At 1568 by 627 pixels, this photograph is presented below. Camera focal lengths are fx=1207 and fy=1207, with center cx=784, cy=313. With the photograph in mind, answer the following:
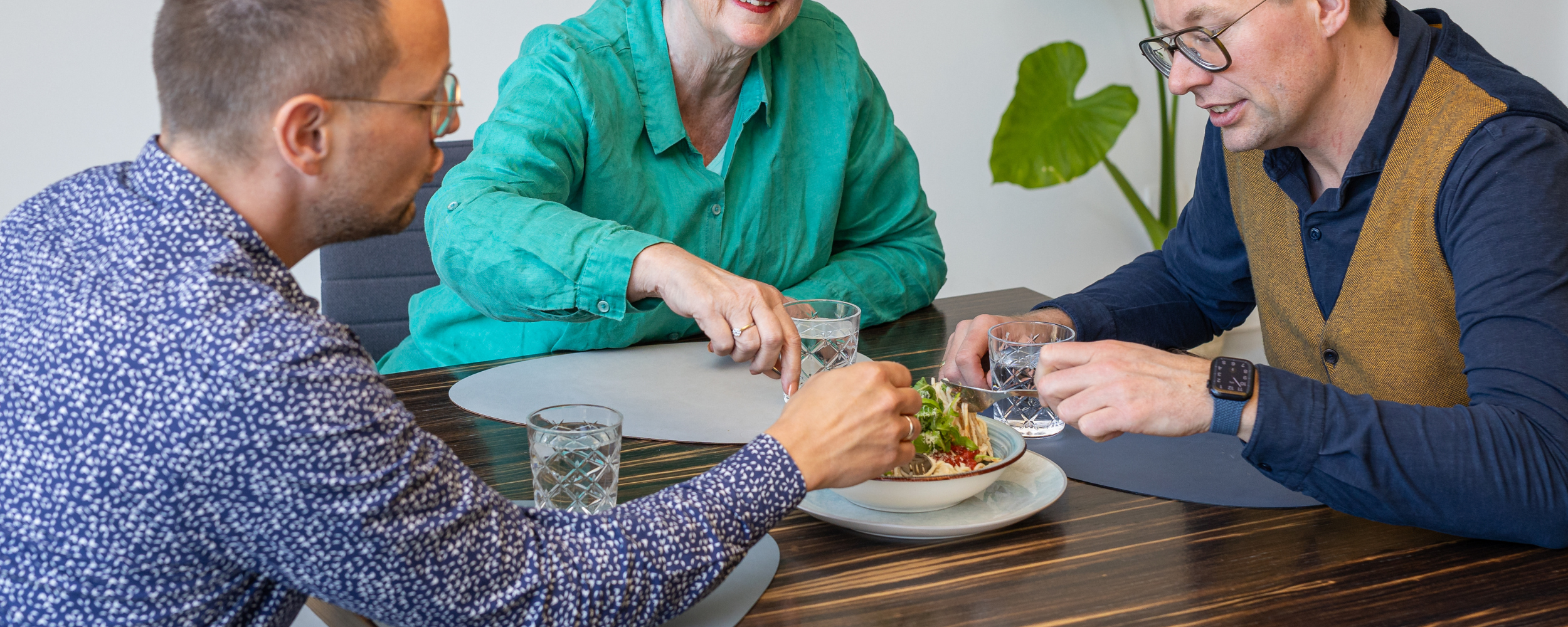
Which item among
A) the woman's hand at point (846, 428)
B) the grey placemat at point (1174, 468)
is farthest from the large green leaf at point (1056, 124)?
the woman's hand at point (846, 428)

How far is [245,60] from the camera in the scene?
2.79 feet

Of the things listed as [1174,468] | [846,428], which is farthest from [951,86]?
[846,428]

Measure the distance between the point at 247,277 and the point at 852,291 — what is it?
3.91 ft

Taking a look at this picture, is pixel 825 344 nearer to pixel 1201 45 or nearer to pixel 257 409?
pixel 1201 45

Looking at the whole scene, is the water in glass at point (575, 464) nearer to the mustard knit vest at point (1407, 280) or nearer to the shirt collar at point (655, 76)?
the shirt collar at point (655, 76)

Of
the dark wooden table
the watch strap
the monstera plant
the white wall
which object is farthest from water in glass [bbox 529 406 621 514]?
the monstera plant

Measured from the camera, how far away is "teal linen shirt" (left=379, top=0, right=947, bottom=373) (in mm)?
1562

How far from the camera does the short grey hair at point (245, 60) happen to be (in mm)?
852

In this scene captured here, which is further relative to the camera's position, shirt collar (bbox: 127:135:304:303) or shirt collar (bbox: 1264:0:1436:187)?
shirt collar (bbox: 1264:0:1436:187)

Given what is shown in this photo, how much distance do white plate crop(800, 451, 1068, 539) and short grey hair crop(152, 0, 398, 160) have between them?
0.56 m

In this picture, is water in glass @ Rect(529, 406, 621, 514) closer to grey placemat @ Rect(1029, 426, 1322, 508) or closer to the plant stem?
grey placemat @ Rect(1029, 426, 1322, 508)

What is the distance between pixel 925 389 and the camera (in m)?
1.26

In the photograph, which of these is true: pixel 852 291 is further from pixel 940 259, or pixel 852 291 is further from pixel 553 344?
pixel 553 344

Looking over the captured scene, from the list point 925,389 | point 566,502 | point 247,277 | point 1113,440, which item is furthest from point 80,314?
point 1113,440
